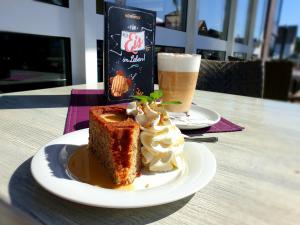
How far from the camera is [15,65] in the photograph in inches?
48.1

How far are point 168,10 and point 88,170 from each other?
2.07 metres

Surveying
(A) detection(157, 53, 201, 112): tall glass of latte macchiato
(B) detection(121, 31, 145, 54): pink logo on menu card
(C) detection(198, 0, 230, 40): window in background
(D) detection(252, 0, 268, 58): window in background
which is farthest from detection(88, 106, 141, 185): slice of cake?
(D) detection(252, 0, 268, 58): window in background

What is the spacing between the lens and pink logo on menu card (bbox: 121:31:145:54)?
0.75 metres

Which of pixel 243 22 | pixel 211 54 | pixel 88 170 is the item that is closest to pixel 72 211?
pixel 88 170

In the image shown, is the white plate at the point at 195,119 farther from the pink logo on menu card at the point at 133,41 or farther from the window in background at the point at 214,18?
the window in background at the point at 214,18

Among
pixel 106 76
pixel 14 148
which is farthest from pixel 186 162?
pixel 106 76

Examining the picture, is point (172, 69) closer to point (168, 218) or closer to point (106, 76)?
point (106, 76)

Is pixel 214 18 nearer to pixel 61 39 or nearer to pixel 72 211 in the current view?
pixel 61 39

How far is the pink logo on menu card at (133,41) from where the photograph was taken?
746 millimetres

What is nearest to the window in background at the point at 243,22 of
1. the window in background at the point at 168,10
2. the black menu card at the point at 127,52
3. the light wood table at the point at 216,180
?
the window in background at the point at 168,10

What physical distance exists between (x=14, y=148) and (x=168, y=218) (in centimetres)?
30

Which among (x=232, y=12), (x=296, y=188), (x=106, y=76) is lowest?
(x=296, y=188)

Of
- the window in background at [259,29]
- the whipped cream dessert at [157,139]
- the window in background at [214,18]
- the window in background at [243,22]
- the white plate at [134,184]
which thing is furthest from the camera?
the window in background at [259,29]

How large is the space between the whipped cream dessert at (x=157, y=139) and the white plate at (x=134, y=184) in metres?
0.02
